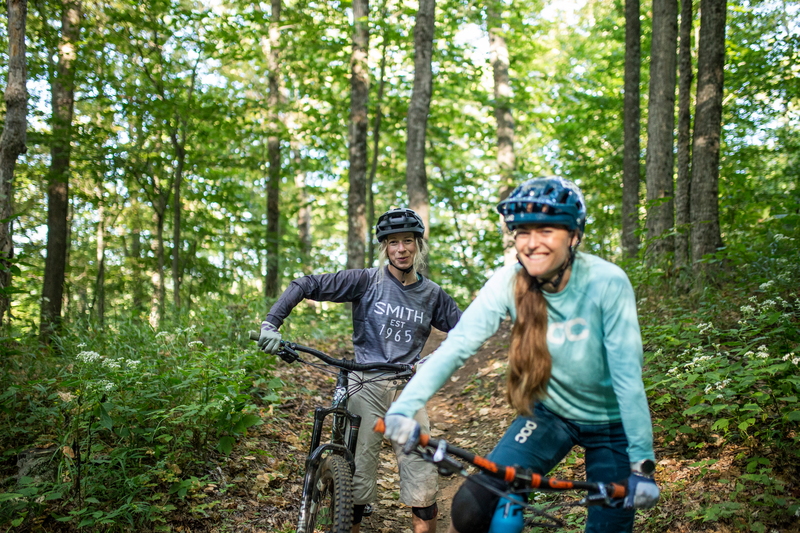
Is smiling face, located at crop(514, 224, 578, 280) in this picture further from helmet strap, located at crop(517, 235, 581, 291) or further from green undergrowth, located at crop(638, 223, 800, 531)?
green undergrowth, located at crop(638, 223, 800, 531)

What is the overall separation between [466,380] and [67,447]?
6.43m

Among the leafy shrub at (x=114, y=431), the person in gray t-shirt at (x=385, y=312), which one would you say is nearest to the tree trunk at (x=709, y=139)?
the person in gray t-shirt at (x=385, y=312)

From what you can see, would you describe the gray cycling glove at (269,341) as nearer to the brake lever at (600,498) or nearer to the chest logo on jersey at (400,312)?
the chest logo on jersey at (400,312)

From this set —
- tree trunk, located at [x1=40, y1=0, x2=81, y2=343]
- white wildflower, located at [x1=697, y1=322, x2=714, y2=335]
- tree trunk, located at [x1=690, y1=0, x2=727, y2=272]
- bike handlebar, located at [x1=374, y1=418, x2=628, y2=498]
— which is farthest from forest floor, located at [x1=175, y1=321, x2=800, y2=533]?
tree trunk, located at [x1=40, y1=0, x2=81, y2=343]

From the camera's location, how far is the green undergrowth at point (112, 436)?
4.01 meters

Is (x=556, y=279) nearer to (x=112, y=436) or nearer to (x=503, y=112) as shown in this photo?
(x=112, y=436)

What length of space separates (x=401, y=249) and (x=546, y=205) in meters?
1.79

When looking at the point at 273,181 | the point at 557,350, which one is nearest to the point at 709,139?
the point at 557,350

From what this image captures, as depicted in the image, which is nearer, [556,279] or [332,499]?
[556,279]

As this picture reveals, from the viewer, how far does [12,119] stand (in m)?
5.79

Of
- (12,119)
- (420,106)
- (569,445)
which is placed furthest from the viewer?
(420,106)

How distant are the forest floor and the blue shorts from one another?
1.57m

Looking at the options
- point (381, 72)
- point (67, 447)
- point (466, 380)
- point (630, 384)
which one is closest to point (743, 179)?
point (466, 380)

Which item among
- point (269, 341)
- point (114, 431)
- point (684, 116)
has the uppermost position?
point (684, 116)
